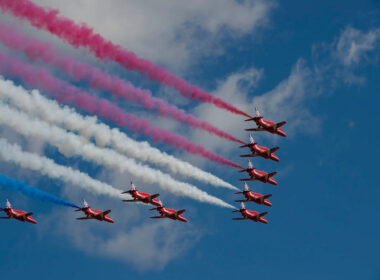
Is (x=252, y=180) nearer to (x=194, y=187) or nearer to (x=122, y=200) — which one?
(x=194, y=187)

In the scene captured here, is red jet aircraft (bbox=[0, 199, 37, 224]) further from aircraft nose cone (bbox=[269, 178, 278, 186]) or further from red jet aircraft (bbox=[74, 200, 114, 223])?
aircraft nose cone (bbox=[269, 178, 278, 186])

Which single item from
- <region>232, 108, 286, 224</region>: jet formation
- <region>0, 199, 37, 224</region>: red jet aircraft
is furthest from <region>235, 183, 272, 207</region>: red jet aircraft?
<region>0, 199, 37, 224</region>: red jet aircraft

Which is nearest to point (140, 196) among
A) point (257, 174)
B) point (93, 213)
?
point (93, 213)

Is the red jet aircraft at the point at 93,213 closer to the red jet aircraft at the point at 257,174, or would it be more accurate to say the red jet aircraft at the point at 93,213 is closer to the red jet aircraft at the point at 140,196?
the red jet aircraft at the point at 140,196

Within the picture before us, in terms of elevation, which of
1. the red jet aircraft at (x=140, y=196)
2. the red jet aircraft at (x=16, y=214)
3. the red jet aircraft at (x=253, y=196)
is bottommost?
the red jet aircraft at (x=16, y=214)

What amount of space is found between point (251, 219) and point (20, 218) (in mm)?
26793

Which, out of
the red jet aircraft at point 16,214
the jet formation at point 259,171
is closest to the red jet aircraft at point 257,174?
the jet formation at point 259,171

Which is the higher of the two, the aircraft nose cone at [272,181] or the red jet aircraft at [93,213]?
the aircraft nose cone at [272,181]

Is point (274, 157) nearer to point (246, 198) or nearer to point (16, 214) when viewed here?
point (246, 198)

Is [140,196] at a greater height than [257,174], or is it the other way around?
[257,174]

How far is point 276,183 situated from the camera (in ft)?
334

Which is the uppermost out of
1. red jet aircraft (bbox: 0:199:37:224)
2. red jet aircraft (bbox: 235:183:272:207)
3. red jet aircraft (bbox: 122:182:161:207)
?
red jet aircraft (bbox: 235:183:272:207)

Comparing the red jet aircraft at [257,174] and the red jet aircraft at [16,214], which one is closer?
the red jet aircraft at [16,214]

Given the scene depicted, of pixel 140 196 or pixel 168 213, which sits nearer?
pixel 140 196
